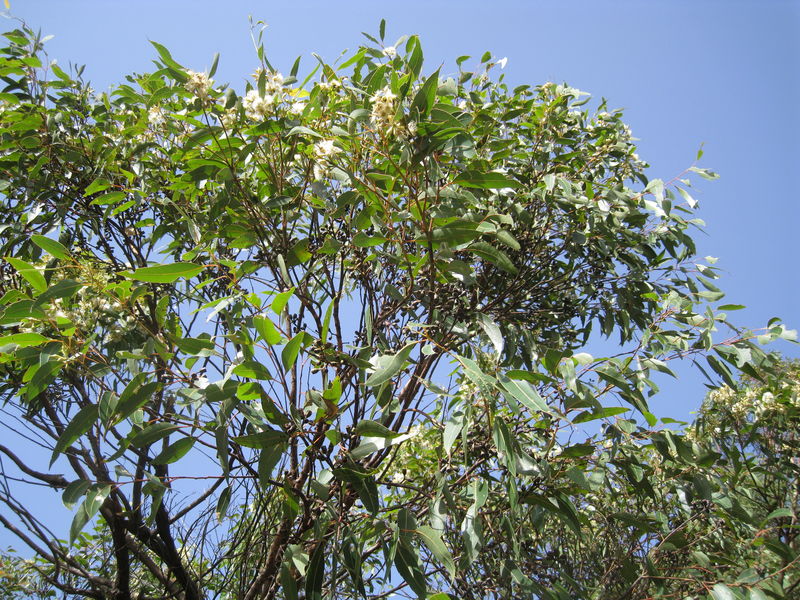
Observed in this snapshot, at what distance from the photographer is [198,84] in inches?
65.8

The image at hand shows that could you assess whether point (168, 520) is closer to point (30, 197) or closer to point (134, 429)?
point (134, 429)

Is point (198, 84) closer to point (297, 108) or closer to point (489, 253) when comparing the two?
point (297, 108)

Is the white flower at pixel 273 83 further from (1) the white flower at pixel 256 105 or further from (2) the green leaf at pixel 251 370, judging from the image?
(2) the green leaf at pixel 251 370

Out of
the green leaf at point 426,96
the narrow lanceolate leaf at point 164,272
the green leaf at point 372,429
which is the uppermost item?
the narrow lanceolate leaf at point 164,272

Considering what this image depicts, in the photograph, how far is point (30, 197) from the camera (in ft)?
8.21

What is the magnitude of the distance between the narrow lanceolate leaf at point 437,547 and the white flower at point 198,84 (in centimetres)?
123

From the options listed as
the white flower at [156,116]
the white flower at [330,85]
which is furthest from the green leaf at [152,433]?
the white flower at [156,116]

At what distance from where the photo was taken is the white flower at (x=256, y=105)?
174 centimetres

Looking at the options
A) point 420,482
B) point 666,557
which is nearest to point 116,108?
point 420,482

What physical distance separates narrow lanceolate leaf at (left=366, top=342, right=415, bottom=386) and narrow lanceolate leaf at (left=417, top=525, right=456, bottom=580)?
362mm

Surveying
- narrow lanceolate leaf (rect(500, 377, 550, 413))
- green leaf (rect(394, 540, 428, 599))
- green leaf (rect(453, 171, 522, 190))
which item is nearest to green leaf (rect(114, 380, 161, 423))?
green leaf (rect(394, 540, 428, 599))

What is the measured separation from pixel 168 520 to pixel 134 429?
78 cm

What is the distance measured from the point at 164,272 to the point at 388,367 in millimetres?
578

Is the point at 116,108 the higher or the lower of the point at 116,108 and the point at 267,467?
the higher
